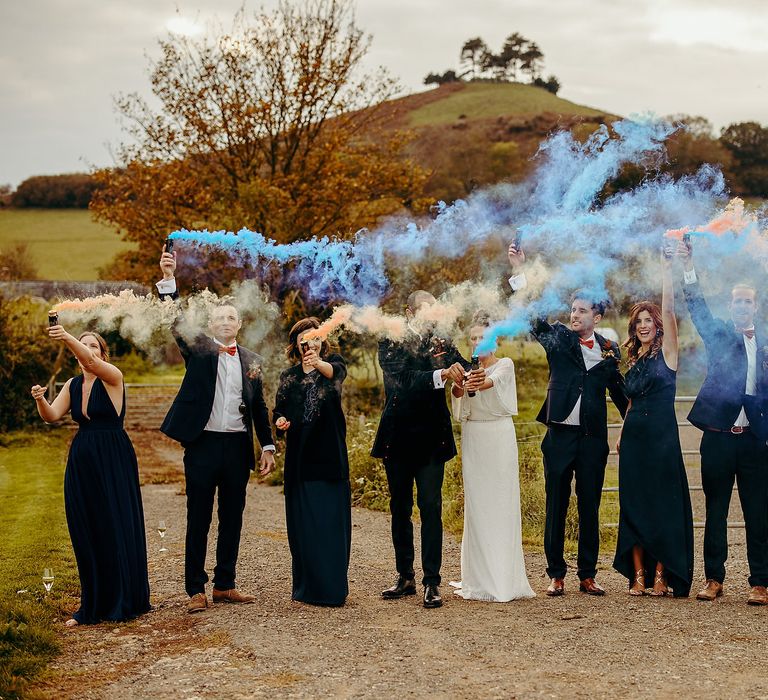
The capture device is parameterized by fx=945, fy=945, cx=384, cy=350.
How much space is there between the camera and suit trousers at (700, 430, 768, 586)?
24.1 feet

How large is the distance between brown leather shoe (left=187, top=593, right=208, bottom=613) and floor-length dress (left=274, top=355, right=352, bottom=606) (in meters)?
0.70

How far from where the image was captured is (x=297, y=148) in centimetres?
2338

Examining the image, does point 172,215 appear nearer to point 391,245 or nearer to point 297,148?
point 297,148

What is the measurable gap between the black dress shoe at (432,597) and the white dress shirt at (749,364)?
2.66 metres

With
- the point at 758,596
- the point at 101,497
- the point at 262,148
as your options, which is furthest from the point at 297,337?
the point at 262,148

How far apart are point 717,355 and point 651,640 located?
2429 millimetres

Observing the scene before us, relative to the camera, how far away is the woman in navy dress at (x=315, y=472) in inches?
288

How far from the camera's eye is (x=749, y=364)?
7.41 m

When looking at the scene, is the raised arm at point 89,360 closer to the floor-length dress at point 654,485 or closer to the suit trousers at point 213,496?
the suit trousers at point 213,496

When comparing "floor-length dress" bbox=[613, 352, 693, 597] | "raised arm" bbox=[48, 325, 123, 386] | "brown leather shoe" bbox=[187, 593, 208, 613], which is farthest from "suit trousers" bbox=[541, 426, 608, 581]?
"raised arm" bbox=[48, 325, 123, 386]

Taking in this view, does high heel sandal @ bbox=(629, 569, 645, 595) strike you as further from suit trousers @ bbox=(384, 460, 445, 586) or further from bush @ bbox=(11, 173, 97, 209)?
bush @ bbox=(11, 173, 97, 209)

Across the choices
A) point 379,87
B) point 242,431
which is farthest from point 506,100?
point 242,431

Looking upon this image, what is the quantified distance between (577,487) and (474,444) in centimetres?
90

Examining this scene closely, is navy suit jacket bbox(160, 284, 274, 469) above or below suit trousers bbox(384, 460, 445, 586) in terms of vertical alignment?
above
